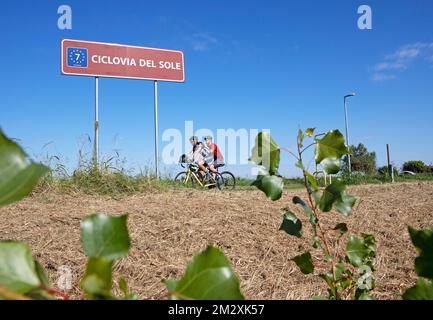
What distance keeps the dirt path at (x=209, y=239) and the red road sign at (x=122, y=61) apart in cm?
638

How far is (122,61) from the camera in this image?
33.2 feet

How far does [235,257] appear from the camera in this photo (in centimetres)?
243

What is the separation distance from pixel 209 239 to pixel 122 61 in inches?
338

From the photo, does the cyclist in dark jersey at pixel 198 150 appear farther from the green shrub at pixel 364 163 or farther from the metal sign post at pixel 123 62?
the green shrub at pixel 364 163

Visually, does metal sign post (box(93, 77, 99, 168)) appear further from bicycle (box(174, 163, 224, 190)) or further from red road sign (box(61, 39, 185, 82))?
bicycle (box(174, 163, 224, 190))

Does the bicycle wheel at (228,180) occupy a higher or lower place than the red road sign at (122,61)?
lower

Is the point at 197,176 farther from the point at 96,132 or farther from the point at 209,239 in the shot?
the point at 209,239

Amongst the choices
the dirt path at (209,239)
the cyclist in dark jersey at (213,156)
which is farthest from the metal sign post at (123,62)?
the dirt path at (209,239)

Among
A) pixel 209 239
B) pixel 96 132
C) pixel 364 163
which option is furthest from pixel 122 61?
pixel 364 163

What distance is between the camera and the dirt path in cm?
215

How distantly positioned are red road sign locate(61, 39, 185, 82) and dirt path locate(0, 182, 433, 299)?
20.9 ft

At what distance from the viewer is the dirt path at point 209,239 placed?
2.15 meters

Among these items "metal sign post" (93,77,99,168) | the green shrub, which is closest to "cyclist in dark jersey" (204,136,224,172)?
"metal sign post" (93,77,99,168)

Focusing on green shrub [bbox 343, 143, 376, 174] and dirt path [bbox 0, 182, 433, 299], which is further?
green shrub [bbox 343, 143, 376, 174]
